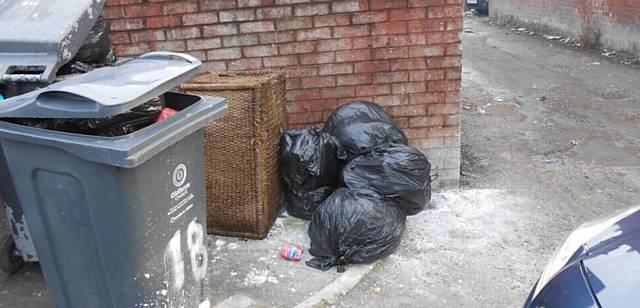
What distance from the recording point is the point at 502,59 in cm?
1034

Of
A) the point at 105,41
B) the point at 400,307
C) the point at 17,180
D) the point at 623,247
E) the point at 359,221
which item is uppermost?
the point at 105,41

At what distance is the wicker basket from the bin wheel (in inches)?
45.8

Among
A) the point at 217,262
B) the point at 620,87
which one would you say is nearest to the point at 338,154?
the point at 217,262

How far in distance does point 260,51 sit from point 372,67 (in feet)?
2.68

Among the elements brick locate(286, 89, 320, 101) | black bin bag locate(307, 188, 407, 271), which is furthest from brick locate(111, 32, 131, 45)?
black bin bag locate(307, 188, 407, 271)

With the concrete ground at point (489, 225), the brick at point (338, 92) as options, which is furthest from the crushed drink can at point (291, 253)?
the brick at point (338, 92)

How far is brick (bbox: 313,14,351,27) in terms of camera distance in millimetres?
3977

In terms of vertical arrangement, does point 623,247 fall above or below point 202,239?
above

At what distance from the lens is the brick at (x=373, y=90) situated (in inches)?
164

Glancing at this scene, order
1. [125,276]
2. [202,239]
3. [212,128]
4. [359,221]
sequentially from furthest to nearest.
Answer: [212,128] → [359,221] → [202,239] → [125,276]

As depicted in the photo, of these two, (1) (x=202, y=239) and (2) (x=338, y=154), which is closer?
A: (1) (x=202, y=239)

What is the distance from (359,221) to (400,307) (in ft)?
1.79

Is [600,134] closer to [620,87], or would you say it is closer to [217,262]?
[620,87]

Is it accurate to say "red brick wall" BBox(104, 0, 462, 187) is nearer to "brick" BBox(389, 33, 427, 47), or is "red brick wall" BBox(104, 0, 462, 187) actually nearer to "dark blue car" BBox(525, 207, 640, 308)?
"brick" BBox(389, 33, 427, 47)
